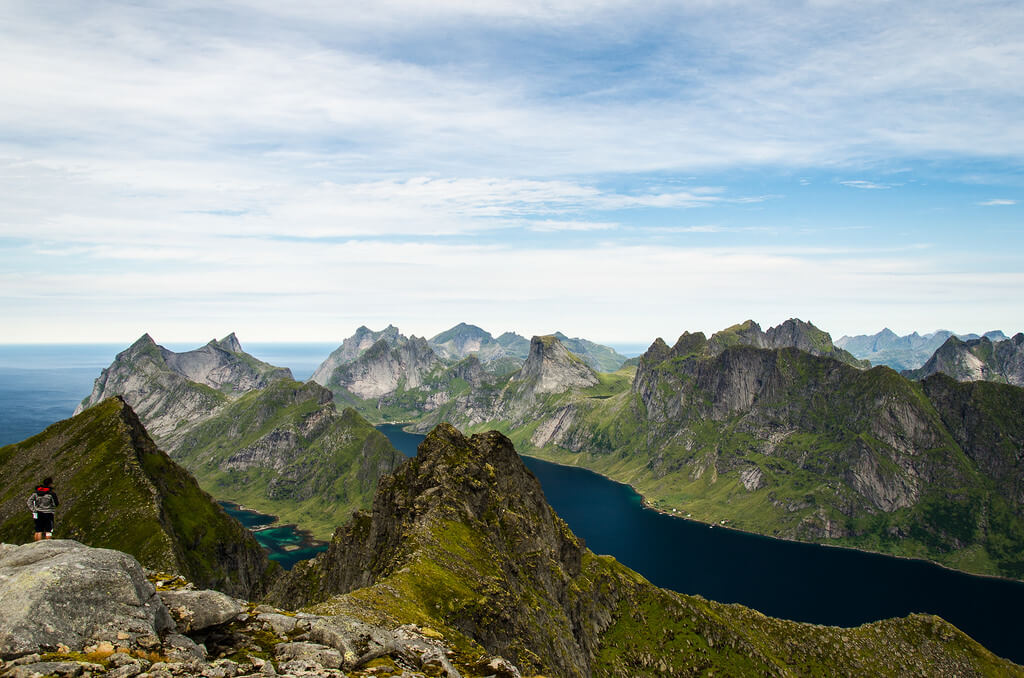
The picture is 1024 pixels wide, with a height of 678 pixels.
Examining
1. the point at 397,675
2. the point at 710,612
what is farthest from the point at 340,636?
the point at 710,612

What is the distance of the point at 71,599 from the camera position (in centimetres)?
2864

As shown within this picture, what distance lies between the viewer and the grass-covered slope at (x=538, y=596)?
99.9 metres

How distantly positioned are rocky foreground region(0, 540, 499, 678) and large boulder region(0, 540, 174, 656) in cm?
5

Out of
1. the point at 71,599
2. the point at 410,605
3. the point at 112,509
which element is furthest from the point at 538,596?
the point at 112,509

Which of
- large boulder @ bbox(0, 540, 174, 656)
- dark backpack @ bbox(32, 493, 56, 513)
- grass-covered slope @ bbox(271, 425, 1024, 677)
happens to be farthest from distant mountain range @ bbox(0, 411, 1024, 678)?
dark backpack @ bbox(32, 493, 56, 513)

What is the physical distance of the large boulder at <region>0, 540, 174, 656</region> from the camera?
26609 millimetres

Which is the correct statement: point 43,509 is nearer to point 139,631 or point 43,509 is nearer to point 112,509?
point 139,631

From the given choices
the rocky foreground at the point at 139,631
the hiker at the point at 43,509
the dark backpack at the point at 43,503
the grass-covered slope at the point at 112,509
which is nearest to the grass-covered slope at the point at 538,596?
→ the rocky foreground at the point at 139,631

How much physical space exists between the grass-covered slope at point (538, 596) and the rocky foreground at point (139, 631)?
4813 centimetres

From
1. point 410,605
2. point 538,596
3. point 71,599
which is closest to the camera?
point 71,599

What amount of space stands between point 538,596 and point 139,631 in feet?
331

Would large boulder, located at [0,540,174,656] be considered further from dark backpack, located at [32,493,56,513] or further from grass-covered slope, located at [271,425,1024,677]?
grass-covered slope, located at [271,425,1024,677]

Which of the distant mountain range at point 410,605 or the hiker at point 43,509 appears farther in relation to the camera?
the hiker at point 43,509

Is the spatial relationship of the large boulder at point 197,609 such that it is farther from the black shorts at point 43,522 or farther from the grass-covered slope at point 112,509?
the grass-covered slope at point 112,509
